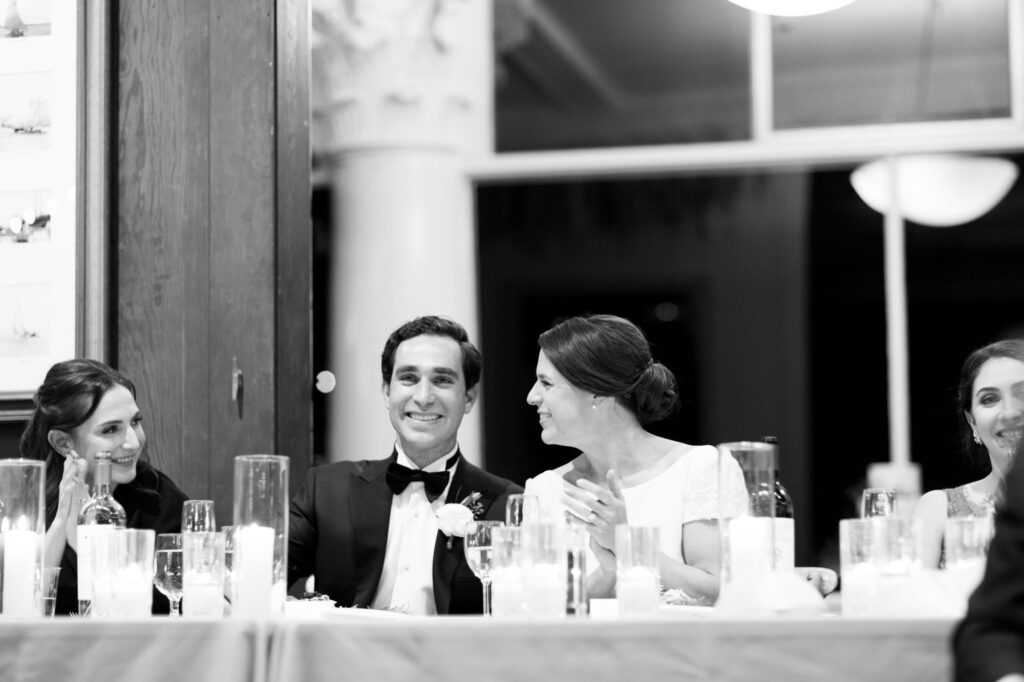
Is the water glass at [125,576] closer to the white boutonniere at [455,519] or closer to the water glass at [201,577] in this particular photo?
the water glass at [201,577]

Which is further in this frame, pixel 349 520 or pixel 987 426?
pixel 349 520

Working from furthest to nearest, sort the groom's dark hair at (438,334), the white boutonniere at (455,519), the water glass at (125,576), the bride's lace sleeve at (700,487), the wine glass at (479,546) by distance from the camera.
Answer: the groom's dark hair at (438,334) < the bride's lace sleeve at (700,487) < the white boutonniere at (455,519) < the wine glass at (479,546) < the water glass at (125,576)

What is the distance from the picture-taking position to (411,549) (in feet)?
10.6

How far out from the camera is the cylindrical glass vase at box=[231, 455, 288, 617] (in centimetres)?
216

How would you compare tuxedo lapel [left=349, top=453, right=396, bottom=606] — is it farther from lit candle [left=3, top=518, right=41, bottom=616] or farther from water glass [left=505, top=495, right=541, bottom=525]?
lit candle [left=3, top=518, right=41, bottom=616]

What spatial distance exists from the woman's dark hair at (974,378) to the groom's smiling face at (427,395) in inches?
44.9

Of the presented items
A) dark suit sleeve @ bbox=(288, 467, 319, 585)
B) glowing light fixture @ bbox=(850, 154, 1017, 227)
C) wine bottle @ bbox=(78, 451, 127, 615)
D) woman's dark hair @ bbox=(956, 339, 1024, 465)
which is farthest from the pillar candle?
glowing light fixture @ bbox=(850, 154, 1017, 227)

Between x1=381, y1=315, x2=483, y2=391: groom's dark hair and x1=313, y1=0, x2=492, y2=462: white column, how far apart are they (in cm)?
193

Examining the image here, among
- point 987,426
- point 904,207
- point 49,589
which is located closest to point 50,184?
point 49,589

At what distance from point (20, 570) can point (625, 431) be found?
1480 millimetres

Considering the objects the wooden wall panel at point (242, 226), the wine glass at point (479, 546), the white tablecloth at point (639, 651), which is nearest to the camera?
the white tablecloth at point (639, 651)

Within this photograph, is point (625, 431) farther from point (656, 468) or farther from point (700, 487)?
point (700, 487)

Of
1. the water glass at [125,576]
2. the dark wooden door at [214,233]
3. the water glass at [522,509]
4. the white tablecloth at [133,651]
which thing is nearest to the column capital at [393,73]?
the dark wooden door at [214,233]

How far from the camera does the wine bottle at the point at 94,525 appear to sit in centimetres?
245
